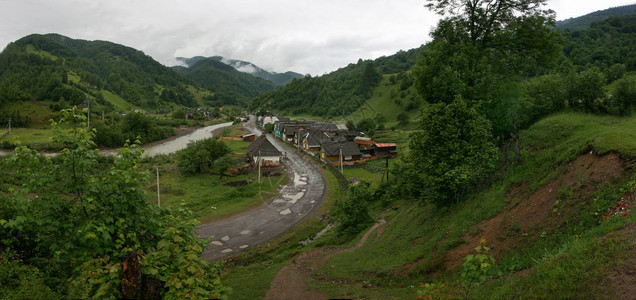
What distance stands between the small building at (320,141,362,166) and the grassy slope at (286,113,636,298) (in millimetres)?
32620

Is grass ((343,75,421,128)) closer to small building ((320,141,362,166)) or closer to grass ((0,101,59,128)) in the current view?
small building ((320,141,362,166))

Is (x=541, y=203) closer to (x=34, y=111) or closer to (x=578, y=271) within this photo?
(x=578, y=271)

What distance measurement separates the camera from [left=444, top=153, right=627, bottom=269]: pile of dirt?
9.12 metres

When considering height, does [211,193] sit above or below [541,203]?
below

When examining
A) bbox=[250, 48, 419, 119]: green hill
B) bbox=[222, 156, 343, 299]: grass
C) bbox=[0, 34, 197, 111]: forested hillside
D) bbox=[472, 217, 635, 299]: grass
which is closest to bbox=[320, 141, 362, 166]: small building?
bbox=[222, 156, 343, 299]: grass

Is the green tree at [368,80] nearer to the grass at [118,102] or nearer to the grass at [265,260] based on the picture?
the grass at [265,260]

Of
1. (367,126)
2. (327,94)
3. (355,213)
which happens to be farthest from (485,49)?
(327,94)

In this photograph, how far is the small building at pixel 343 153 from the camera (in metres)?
49.4

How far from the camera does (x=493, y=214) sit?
11672mm

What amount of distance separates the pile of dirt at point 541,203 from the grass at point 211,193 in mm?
21775

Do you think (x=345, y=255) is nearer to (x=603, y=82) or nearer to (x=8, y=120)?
(x=603, y=82)

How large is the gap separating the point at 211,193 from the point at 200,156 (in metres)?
9.25

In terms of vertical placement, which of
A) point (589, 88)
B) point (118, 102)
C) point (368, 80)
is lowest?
point (589, 88)

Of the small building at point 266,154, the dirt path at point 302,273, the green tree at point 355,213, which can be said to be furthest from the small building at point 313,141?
the dirt path at point 302,273
